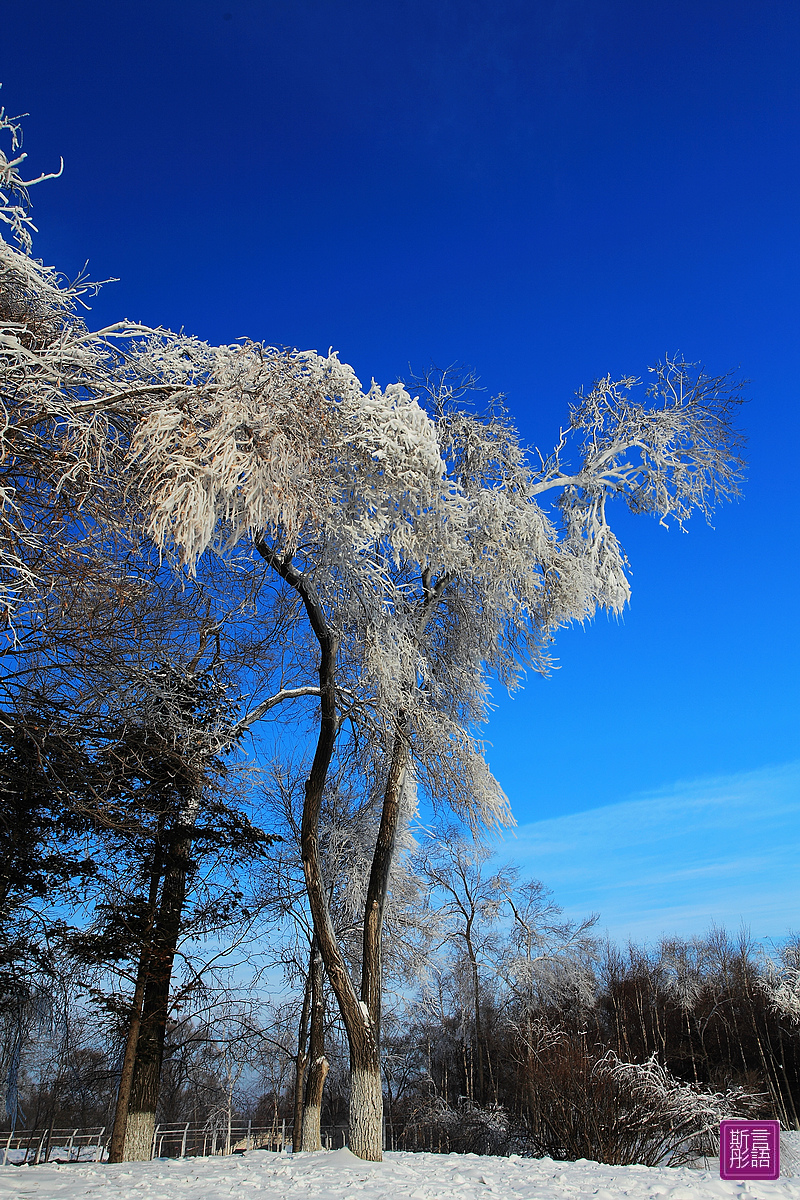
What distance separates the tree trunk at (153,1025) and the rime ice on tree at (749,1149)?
24.6ft

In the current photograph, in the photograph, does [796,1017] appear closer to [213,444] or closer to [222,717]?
[222,717]

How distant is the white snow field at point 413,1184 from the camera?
18.2 ft

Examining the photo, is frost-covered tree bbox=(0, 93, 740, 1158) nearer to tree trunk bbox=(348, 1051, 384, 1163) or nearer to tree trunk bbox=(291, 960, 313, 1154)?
tree trunk bbox=(348, 1051, 384, 1163)

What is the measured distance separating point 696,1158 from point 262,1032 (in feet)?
26.4

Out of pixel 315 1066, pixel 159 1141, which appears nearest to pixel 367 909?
pixel 315 1066

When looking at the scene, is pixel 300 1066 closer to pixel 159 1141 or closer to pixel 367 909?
pixel 367 909

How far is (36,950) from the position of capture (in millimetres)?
8820

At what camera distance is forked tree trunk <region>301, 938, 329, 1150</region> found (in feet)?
33.9

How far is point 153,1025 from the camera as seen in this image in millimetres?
11086

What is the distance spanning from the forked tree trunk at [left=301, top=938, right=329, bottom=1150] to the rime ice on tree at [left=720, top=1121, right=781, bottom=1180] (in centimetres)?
482

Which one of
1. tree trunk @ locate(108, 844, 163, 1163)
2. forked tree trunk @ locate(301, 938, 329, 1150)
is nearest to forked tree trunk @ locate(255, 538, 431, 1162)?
forked tree trunk @ locate(301, 938, 329, 1150)

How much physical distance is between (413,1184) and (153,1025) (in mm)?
6430

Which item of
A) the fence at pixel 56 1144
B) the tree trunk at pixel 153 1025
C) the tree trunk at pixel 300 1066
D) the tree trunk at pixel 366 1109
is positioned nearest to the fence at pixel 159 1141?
the fence at pixel 56 1144

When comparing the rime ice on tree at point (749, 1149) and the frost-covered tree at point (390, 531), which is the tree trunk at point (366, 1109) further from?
the rime ice on tree at point (749, 1149)
